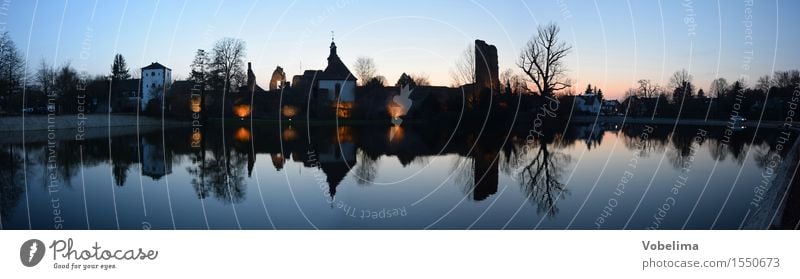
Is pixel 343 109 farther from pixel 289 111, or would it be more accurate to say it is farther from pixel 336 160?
pixel 336 160

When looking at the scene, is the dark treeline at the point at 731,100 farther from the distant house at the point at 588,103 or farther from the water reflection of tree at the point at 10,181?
the water reflection of tree at the point at 10,181

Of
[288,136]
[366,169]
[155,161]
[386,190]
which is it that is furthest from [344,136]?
[386,190]

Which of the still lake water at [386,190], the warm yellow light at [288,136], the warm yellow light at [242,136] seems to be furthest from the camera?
the warm yellow light at [288,136]

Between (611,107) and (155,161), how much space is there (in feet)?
290

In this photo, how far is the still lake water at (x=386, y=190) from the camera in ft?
30.5

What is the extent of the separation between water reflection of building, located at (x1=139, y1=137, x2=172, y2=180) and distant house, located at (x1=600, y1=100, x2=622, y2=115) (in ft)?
253

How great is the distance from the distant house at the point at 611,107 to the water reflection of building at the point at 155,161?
77.2 meters

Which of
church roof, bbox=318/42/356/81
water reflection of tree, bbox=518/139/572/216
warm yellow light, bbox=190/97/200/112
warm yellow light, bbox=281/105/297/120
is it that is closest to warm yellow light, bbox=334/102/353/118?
warm yellow light, bbox=281/105/297/120

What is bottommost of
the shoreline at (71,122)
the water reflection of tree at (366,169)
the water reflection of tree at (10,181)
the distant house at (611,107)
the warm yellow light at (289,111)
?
the water reflection of tree at (10,181)

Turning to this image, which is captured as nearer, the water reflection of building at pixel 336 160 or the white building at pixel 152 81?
the water reflection of building at pixel 336 160

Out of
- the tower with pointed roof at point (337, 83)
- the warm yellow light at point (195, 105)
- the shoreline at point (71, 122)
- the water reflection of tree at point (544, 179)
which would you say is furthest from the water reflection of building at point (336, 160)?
the tower with pointed roof at point (337, 83)
